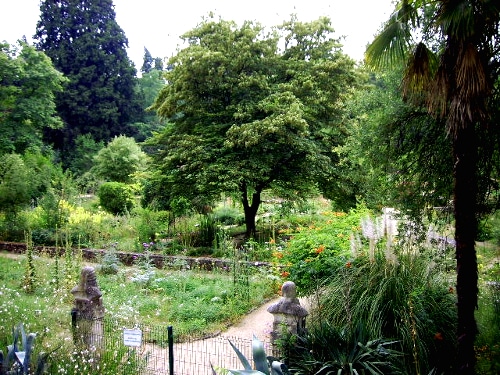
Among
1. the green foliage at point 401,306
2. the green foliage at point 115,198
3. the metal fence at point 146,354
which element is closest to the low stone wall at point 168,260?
the metal fence at point 146,354

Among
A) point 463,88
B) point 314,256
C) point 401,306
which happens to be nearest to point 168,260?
point 314,256

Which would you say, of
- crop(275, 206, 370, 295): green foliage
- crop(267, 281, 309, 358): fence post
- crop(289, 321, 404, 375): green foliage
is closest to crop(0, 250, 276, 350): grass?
crop(275, 206, 370, 295): green foliage

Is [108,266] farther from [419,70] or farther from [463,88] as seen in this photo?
[463,88]

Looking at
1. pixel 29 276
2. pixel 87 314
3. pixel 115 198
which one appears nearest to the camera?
pixel 87 314

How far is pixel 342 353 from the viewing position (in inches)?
196

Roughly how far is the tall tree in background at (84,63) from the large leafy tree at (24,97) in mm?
11148

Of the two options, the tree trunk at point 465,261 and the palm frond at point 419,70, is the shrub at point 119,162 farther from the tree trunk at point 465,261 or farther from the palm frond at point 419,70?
the tree trunk at point 465,261

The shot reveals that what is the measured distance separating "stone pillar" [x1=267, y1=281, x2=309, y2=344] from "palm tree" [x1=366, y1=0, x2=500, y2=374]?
1692 mm

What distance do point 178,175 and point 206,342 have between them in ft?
20.4

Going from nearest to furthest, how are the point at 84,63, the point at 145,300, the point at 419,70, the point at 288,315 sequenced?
the point at 419,70, the point at 288,315, the point at 145,300, the point at 84,63

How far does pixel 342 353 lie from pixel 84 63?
112 ft

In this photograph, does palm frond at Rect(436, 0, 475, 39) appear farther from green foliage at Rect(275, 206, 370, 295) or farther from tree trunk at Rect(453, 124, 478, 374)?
green foliage at Rect(275, 206, 370, 295)

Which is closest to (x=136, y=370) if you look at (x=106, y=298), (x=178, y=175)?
(x=106, y=298)

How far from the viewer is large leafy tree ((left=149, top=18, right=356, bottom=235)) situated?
11.6 metres
